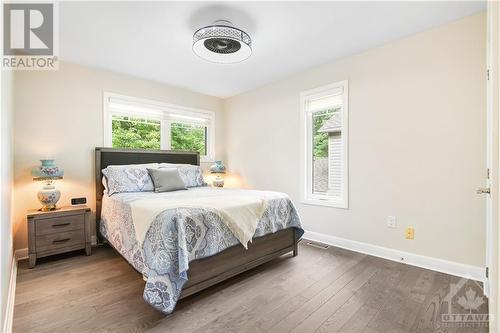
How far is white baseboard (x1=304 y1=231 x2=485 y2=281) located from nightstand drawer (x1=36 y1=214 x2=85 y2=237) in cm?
302

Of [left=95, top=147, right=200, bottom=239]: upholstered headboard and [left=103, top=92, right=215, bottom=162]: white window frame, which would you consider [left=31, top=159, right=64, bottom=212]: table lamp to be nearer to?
[left=95, top=147, right=200, bottom=239]: upholstered headboard

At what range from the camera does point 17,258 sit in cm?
275

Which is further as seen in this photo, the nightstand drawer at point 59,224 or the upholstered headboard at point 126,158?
the upholstered headboard at point 126,158

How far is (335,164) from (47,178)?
3538 millimetres

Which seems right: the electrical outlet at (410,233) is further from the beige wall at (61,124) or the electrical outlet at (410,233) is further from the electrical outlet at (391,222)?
the beige wall at (61,124)

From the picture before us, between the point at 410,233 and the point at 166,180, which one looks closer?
the point at 410,233

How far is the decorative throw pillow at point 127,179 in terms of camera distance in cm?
303

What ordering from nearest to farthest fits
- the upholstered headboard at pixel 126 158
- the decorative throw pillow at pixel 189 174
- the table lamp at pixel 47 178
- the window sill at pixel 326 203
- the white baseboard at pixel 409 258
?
the white baseboard at pixel 409 258 → the table lamp at pixel 47 178 → the window sill at pixel 326 203 → the upholstered headboard at pixel 126 158 → the decorative throw pillow at pixel 189 174

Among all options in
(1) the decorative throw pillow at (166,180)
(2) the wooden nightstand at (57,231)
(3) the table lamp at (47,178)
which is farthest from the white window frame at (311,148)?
(3) the table lamp at (47,178)

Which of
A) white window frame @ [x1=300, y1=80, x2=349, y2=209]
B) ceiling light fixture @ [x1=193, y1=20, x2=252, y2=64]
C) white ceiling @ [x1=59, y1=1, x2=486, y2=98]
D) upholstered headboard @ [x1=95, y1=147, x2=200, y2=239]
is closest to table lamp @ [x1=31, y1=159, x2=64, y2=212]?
upholstered headboard @ [x1=95, y1=147, x2=200, y2=239]

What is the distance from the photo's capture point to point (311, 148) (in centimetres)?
365

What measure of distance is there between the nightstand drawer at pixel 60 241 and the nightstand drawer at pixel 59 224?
43 mm

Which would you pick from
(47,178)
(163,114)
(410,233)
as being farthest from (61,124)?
(410,233)

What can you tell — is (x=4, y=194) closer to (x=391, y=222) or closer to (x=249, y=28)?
(x=249, y=28)
